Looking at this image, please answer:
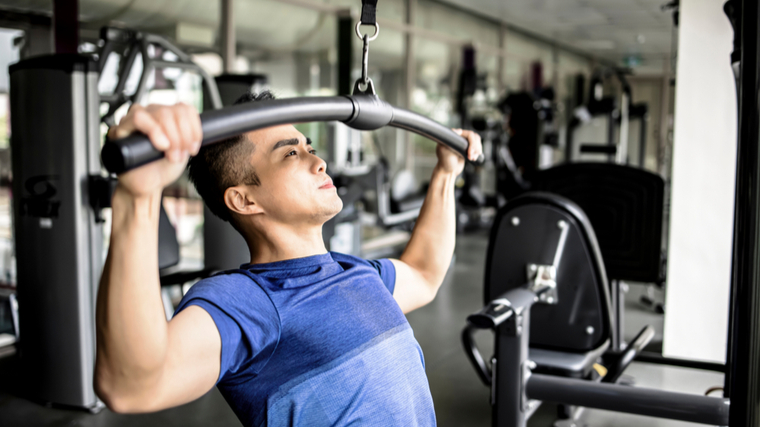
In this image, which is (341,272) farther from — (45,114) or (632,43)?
(632,43)

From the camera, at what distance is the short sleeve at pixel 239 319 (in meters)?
0.85

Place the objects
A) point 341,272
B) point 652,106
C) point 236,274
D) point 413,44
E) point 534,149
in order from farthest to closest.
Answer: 1. point 652,106
2. point 534,149
3. point 413,44
4. point 341,272
5. point 236,274

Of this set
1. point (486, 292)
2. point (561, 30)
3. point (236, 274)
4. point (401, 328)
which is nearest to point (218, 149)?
point (236, 274)

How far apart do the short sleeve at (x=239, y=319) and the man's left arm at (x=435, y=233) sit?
473 millimetres

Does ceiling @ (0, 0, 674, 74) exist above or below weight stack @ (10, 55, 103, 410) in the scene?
above

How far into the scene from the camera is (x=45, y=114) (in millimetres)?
2506

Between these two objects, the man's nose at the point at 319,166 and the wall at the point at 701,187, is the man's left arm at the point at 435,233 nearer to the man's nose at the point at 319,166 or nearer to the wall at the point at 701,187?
the man's nose at the point at 319,166

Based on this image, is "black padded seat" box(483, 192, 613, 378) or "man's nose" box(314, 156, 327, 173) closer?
"man's nose" box(314, 156, 327, 173)

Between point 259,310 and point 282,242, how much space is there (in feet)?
0.57

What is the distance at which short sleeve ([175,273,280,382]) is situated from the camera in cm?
85

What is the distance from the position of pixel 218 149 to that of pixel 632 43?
11795mm

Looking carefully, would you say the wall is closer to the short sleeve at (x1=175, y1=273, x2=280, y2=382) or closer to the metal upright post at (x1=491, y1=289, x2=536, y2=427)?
the metal upright post at (x1=491, y1=289, x2=536, y2=427)

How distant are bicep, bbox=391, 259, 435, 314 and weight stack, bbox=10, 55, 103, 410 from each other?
68.7 inches

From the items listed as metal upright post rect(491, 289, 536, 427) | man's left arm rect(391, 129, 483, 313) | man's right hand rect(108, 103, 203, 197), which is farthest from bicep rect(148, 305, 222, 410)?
metal upright post rect(491, 289, 536, 427)
